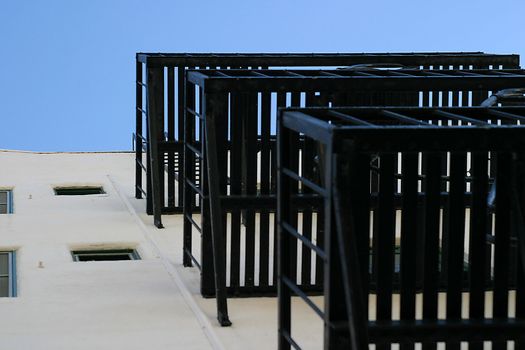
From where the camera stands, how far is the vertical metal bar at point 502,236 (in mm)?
6348

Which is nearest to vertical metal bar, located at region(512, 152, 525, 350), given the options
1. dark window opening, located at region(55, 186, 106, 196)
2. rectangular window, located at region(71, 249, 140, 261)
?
rectangular window, located at region(71, 249, 140, 261)

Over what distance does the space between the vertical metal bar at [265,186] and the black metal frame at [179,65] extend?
130 inches

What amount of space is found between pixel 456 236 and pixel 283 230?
3.48 feet

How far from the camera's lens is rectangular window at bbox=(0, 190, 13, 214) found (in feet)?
46.6

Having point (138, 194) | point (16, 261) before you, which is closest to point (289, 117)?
point (16, 261)

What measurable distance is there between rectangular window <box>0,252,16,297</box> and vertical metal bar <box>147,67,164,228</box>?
204cm

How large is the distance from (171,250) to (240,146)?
7.24ft

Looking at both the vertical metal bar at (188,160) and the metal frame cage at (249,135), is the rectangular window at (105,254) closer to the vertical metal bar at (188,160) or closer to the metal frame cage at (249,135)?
the vertical metal bar at (188,160)

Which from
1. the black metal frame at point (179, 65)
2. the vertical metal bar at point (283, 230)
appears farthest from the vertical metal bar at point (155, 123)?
the vertical metal bar at point (283, 230)

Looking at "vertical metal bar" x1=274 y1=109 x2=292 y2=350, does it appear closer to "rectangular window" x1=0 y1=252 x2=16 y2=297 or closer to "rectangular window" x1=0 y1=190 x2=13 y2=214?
"rectangular window" x1=0 y1=252 x2=16 y2=297

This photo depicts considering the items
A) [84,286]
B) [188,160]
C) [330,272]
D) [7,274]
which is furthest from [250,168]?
[330,272]

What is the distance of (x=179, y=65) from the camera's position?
13.7m

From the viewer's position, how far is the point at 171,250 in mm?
11773

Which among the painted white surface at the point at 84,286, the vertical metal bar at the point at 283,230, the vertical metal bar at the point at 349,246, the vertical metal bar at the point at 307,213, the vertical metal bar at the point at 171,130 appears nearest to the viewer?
the vertical metal bar at the point at 349,246
